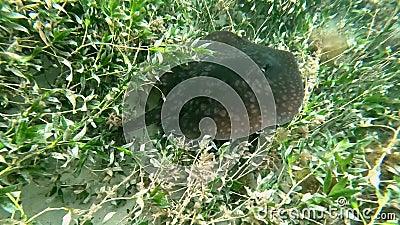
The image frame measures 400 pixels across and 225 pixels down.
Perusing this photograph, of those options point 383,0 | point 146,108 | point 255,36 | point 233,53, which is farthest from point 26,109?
point 383,0

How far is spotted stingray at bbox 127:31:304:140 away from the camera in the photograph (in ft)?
7.43

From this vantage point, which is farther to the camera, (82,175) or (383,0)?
(383,0)

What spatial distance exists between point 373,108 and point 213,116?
Result: 138 centimetres

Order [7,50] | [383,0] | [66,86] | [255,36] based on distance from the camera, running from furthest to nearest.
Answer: [383,0]
[255,36]
[66,86]
[7,50]

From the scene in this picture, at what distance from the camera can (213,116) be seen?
90.0 inches

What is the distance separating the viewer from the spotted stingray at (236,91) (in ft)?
7.43

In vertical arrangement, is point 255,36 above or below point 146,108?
above

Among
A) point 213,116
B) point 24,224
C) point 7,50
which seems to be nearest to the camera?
point 24,224

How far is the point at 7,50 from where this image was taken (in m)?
1.64

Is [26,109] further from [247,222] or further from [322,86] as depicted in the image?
[322,86]

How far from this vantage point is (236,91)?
235cm

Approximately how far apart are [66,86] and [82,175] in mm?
655

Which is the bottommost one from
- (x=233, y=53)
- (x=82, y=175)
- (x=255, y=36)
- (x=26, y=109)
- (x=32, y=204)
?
(x=32, y=204)

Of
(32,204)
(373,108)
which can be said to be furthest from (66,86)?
(373,108)
